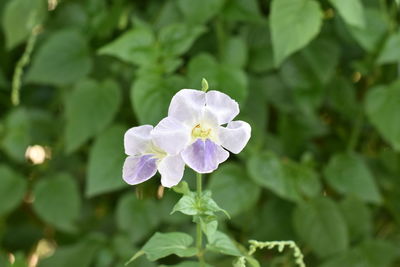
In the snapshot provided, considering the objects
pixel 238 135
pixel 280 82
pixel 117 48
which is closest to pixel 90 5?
pixel 117 48

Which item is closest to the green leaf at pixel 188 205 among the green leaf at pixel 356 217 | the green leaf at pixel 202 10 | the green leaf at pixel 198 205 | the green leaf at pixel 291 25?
the green leaf at pixel 198 205

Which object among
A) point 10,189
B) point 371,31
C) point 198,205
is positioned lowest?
point 10,189

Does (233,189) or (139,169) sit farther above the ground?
(139,169)

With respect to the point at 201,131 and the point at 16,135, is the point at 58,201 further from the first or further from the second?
the point at 201,131

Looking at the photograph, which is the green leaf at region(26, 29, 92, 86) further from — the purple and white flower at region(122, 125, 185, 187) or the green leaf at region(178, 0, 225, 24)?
the purple and white flower at region(122, 125, 185, 187)

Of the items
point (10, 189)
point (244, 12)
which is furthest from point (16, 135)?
point (244, 12)

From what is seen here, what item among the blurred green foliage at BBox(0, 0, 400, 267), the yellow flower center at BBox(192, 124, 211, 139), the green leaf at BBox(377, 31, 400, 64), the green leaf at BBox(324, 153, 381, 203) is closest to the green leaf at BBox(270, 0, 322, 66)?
the blurred green foliage at BBox(0, 0, 400, 267)
